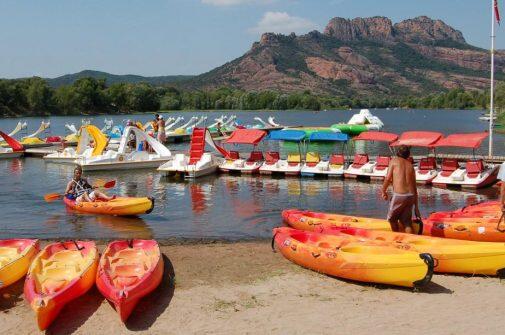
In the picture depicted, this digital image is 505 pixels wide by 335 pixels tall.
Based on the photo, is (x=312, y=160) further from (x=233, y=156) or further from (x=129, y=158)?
(x=129, y=158)

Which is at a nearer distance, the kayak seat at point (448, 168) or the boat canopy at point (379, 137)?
the kayak seat at point (448, 168)

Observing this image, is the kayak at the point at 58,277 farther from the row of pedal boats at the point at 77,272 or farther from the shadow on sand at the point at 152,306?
the shadow on sand at the point at 152,306

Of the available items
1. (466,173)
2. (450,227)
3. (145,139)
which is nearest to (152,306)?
(450,227)

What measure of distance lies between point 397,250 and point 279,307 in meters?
2.74

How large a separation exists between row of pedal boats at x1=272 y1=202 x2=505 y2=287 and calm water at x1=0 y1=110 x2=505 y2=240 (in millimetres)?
3672

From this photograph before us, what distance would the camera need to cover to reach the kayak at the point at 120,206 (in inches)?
690

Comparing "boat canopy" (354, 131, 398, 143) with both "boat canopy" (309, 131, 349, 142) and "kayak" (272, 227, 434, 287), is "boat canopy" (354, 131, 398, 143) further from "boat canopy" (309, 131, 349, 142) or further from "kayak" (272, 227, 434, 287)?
"kayak" (272, 227, 434, 287)

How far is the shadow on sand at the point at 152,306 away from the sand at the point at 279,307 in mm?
17

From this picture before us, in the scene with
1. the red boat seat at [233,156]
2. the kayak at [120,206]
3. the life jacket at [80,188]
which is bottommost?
the kayak at [120,206]

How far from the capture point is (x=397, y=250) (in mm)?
10508

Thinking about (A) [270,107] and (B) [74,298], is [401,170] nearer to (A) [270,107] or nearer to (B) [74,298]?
(B) [74,298]

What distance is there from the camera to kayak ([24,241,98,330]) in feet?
28.5

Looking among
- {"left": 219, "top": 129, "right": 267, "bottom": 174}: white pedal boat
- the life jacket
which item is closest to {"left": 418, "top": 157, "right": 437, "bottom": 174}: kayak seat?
{"left": 219, "top": 129, "right": 267, "bottom": 174}: white pedal boat

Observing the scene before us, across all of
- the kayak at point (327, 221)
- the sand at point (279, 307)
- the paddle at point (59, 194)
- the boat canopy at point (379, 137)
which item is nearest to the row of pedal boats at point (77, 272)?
the sand at point (279, 307)
